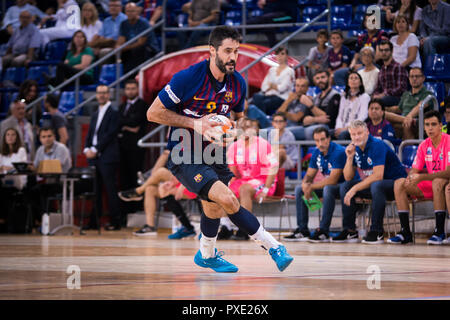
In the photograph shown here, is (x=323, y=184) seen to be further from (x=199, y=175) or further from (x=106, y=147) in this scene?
(x=199, y=175)

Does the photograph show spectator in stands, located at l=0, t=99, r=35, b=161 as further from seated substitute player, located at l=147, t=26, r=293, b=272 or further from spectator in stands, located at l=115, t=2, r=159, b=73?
seated substitute player, located at l=147, t=26, r=293, b=272

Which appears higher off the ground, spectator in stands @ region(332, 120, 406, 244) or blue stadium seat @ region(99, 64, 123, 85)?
blue stadium seat @ region(99, 64, 123, 85)

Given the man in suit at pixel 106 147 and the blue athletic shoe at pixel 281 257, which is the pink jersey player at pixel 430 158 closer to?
the blue athletic shoe at pixel 281 257

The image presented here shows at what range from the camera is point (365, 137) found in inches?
349

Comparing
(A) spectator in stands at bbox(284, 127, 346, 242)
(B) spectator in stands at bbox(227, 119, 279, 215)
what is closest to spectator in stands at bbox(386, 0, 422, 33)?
(A) spectator in stands at bbox(284, 127, 346, 242)

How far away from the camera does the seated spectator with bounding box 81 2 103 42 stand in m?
15.3

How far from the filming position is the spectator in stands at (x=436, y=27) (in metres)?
11.0

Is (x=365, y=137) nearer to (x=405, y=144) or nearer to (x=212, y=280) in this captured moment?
(x=405, y=144)

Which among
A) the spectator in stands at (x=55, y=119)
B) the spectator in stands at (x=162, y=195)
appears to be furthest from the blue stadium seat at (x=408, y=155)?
the spectator in stands at (x=55, y=119)

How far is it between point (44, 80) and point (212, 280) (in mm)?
11790

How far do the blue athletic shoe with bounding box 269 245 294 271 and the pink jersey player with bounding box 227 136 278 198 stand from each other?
497cm

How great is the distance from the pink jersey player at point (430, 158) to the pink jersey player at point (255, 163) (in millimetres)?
1977

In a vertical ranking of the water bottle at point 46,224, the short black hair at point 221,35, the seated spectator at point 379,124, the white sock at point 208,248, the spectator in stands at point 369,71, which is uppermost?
the spectator in stands at point 369,71

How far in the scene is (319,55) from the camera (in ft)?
39.5
